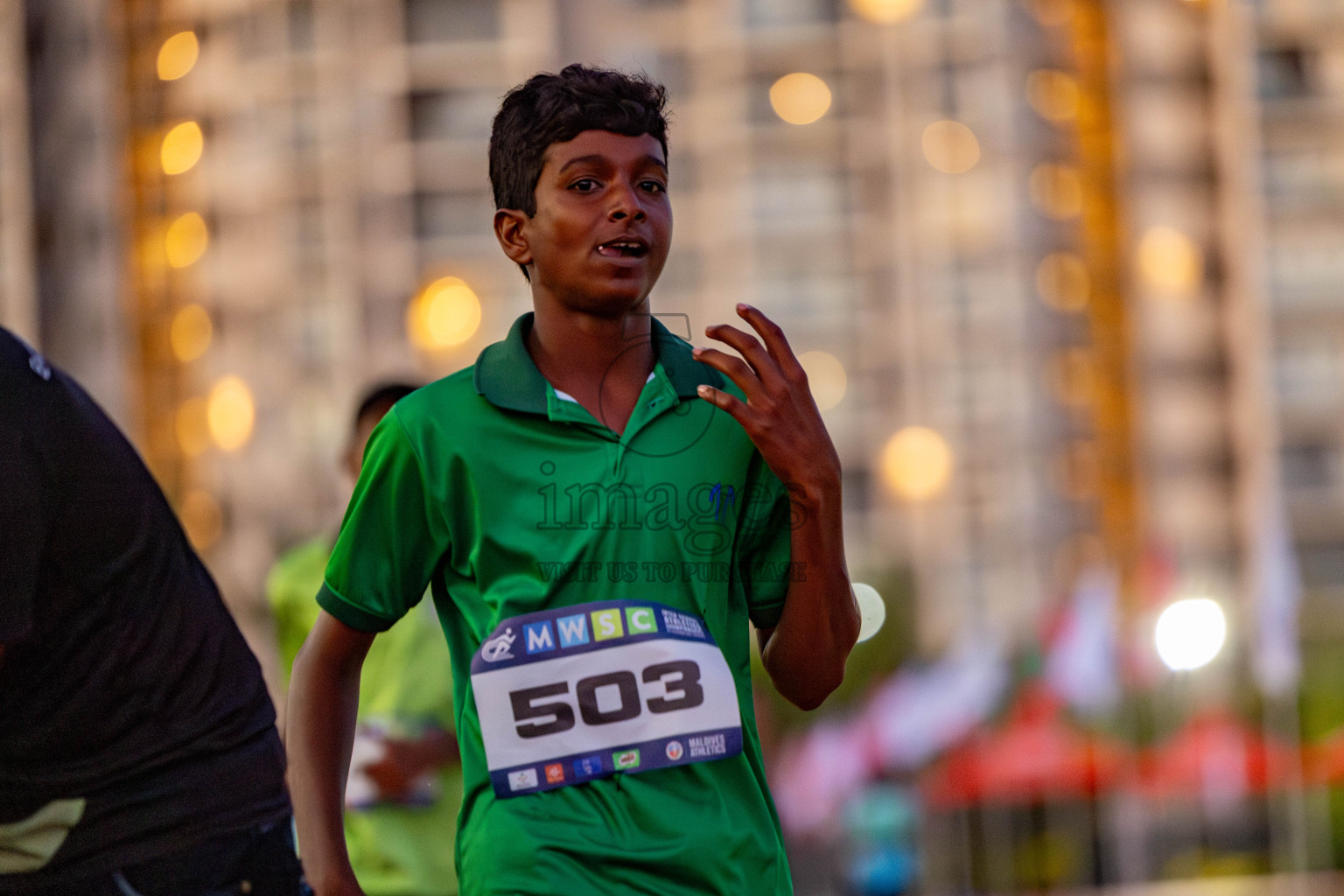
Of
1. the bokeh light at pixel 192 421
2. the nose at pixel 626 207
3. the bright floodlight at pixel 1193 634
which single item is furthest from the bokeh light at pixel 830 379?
the nose at pixel 626 207

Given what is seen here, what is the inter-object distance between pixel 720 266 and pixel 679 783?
2520 centimetres

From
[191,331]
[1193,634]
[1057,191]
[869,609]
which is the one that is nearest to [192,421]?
[191,331]

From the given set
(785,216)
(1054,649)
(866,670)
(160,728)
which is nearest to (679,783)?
(160,728)

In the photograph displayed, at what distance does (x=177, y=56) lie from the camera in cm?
1451

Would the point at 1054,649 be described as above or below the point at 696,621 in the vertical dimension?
below

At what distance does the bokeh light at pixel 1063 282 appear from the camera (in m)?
26.2

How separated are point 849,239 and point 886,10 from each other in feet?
11.8

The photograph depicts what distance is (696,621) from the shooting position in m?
1.64

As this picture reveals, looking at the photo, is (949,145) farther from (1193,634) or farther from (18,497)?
(18,497)

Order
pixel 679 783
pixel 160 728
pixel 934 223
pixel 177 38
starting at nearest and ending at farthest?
pixel 679 783, pixel 160 728, pixel 177 38, pixel 934 223

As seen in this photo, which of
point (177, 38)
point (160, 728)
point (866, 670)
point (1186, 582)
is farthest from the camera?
point (1186, 582)

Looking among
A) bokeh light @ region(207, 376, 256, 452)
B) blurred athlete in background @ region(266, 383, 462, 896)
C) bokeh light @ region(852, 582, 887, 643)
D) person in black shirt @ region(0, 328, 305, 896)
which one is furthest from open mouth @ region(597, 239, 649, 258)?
bokeh light @ region(207, 376, 256, 452)

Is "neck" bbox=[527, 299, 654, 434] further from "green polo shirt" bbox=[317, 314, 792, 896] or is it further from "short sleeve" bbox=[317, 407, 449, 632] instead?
"short sleeve" bbox=[317, 407, 449, 632]

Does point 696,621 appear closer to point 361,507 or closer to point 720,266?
point 361,507
